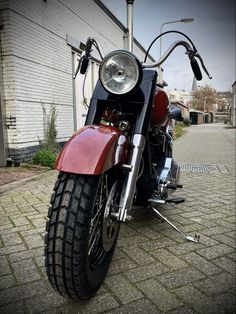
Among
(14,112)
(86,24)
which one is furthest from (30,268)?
(86,24)

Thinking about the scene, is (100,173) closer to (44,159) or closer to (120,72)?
(120,72)

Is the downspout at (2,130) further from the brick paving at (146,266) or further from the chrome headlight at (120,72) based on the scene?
the chrome headlight at (120,72)

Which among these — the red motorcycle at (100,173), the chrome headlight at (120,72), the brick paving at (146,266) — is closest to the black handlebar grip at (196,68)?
the red motorcycle at (100,173)

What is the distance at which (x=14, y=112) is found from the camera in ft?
19.3

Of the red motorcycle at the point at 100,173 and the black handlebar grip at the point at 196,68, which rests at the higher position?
the black handlebar grip at the point at 196,68

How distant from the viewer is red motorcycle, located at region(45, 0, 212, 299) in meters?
1.56

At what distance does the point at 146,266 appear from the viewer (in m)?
2.18

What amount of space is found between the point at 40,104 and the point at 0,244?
15.6 feet

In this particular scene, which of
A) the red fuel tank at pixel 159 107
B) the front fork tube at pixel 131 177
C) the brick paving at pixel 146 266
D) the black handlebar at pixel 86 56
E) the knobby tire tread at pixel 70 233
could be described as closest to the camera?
the knobby tire tread at pixel 70 233

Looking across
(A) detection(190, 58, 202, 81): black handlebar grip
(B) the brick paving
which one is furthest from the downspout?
(A) detection(190, 58, 202, 81): black handlebar grip

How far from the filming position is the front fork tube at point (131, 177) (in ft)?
6.14

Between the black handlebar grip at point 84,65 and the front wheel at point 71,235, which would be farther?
the black handlebar grip at point 84,65

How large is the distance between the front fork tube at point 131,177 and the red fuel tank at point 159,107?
525 millimetres

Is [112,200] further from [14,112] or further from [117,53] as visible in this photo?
[14,112]
